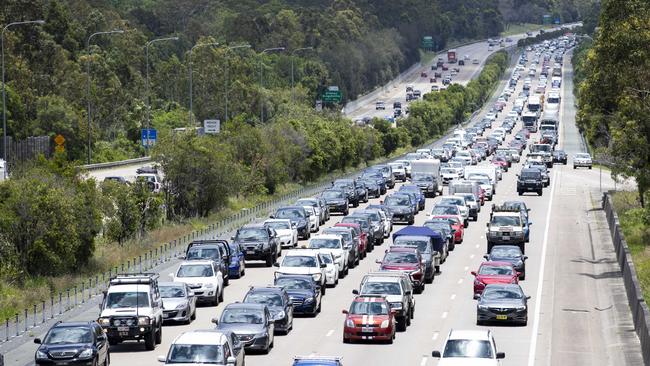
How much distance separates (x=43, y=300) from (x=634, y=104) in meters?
28.2

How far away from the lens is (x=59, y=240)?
174 ft

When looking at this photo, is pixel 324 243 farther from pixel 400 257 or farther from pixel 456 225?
pixel 456 225

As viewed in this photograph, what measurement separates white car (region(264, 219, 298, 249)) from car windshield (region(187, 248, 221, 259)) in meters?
11.1

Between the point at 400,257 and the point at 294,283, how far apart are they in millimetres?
6650

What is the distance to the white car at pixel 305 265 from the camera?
1940 inches

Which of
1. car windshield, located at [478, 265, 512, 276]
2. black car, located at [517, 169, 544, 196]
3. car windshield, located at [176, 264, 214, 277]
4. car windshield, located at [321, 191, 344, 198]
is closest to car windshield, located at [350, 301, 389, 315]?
car windshield, located at [176, 264, 214, 277]

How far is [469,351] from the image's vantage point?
107 feet

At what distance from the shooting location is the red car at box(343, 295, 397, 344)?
3997 cm

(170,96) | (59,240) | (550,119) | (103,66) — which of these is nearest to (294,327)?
(59,240)

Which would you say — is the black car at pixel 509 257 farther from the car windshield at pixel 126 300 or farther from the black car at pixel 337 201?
the black car at pixel 337 201

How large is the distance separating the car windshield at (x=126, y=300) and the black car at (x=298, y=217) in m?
28.2

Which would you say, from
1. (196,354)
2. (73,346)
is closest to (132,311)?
(73,346)

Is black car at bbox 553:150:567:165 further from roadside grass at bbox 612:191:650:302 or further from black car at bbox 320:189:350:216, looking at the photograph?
black car at bbox 320:189:350:216

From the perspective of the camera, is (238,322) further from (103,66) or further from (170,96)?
(170,96)
